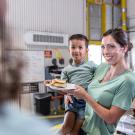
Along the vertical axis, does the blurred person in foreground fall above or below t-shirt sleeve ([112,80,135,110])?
above

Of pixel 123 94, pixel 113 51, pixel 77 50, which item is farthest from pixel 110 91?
pixel 77 50

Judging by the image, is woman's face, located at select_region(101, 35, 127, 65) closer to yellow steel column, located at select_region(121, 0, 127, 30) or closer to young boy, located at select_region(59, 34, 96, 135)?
young boy, located at select_region(59, 34, 96, 135)

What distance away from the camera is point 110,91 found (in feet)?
4.79

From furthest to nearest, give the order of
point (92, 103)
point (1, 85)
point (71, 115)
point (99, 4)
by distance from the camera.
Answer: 1. point (99, 4)
2. point (71, 115)
3. point (92, 103)
4. point (1, 85)

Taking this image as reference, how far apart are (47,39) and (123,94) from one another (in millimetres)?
2943

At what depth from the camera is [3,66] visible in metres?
0.37

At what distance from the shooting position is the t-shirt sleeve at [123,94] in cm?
143

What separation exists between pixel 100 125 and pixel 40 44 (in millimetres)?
2818

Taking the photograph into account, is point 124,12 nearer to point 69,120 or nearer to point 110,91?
point 69,120

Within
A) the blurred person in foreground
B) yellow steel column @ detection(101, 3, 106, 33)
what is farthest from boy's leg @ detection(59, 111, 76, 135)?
yellow steel column @ detection(101, 3, 106, 33)

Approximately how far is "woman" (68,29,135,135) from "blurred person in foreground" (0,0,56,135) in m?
1.10

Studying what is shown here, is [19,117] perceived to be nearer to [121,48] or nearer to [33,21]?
[121,48]

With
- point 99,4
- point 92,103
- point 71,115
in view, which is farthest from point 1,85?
point 99,4

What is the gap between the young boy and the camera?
81.0 inches
